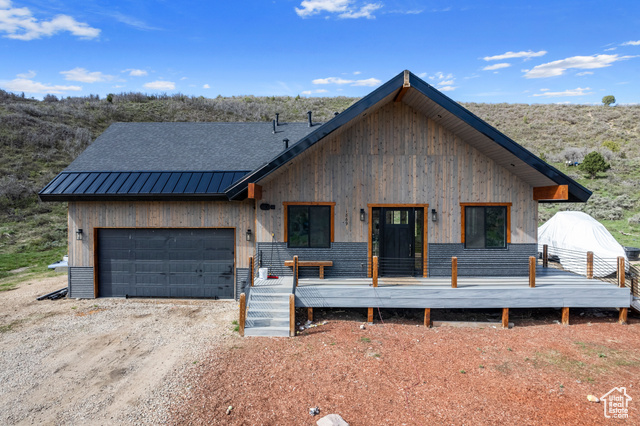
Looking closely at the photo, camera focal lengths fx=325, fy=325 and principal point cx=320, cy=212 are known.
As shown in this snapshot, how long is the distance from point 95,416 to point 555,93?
6316 inches

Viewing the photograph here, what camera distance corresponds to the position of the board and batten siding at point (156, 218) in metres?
10.7

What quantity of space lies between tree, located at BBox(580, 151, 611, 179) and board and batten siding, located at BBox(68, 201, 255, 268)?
33.7 m

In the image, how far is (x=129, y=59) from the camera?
28.9 m

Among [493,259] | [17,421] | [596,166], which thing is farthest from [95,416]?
[596,166]

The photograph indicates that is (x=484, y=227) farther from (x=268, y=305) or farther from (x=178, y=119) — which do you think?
(x=178, y=119)

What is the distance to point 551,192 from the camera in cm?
885

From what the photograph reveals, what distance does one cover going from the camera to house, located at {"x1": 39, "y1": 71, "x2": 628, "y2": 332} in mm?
9719

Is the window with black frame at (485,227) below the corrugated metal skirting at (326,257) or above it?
above

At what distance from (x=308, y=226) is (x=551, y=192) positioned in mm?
6830

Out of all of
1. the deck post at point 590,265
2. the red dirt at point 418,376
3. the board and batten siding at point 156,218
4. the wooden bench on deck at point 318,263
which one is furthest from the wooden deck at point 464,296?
the board and batten siding at point 156,218

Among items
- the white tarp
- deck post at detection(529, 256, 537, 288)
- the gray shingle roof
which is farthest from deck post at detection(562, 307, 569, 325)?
the gray shingle roof

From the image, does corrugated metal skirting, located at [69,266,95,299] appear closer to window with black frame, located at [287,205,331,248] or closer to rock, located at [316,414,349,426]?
window with black frame, located at [287,205,331,248]

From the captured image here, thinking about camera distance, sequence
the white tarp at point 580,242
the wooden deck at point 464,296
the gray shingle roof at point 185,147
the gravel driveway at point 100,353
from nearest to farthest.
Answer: the gravel driveway at point 100,353, the wooden deck at point 464,296, the gray shingle roof at point 185,147, the white tarp at point 580,242

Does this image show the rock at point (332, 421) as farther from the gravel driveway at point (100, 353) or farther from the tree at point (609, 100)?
the tree at point (609, 100)
